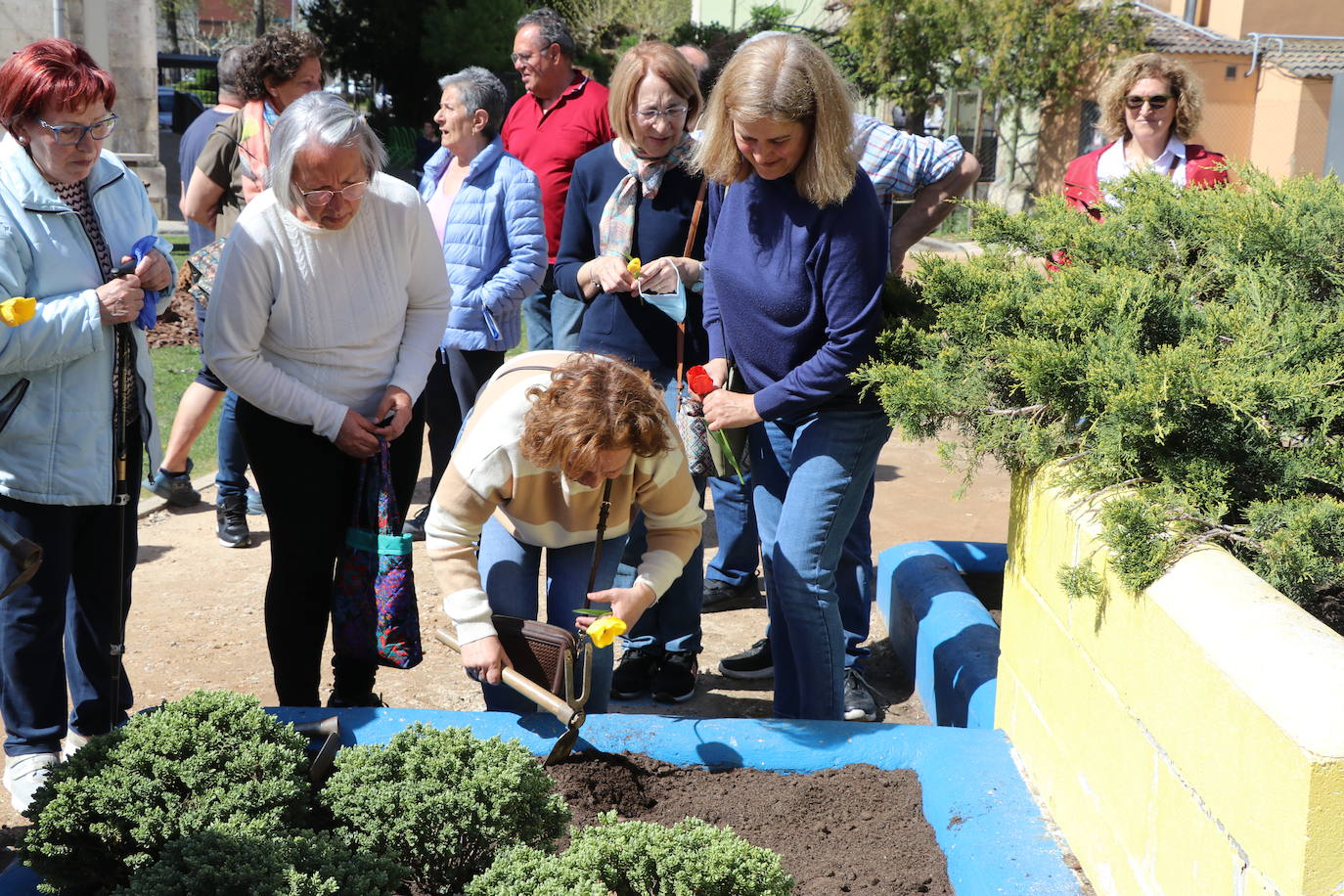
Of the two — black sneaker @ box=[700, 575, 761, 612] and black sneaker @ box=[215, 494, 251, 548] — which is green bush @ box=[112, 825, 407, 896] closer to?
black sneaker @ box=[700, 575, 761, 612]

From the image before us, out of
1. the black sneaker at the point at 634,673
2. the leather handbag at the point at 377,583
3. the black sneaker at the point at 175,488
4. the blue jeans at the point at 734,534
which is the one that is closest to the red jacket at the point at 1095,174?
the blue jeans at the point at 734,534

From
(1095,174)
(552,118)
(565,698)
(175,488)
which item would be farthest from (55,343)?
(1095,174)

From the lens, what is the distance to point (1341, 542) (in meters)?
2.12

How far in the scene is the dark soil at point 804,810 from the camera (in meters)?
2.52

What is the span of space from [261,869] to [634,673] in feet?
6.87

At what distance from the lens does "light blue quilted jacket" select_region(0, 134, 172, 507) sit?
289cm

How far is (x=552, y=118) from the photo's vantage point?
5352 millimetres

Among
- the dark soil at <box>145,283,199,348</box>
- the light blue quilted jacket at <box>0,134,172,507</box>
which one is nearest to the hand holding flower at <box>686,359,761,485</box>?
the light blue quilted jacket at <box>0,134,172,507</box>

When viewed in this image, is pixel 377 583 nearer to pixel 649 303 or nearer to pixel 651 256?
pixel 649 303

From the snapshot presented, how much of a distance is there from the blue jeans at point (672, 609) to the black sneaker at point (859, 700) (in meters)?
0.52

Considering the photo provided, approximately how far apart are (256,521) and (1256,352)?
14.9 ft

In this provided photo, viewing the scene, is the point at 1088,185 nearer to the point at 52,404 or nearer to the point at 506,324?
the point at 506,324

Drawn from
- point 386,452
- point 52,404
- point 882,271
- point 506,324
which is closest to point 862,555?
point 882,271

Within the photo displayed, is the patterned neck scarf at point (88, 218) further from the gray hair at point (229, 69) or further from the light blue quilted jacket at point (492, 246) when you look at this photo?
the gray hair at point (229, 69)
